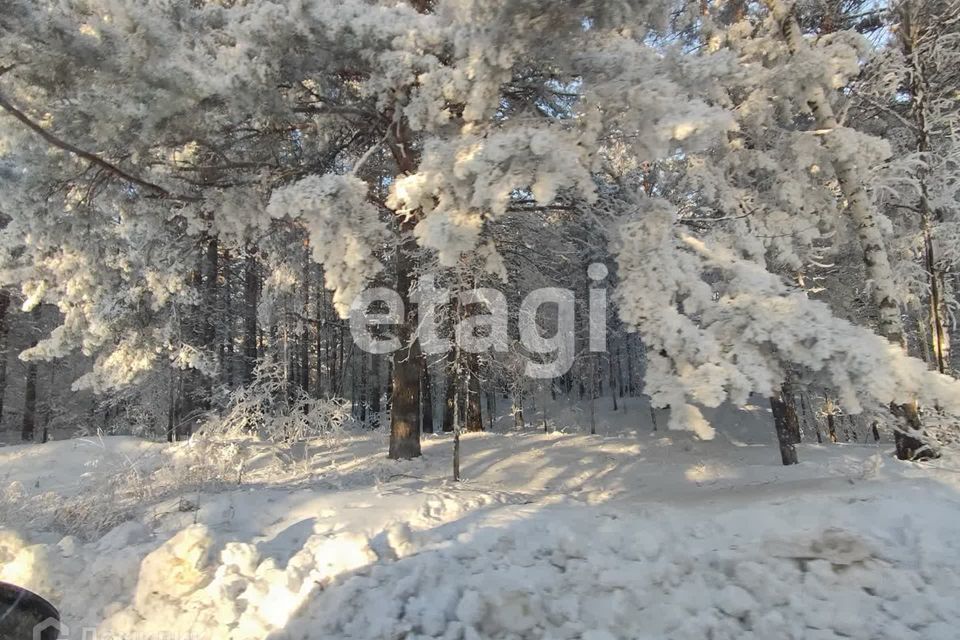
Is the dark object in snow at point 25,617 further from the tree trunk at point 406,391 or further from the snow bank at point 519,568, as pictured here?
the tree trunk at point 406,391

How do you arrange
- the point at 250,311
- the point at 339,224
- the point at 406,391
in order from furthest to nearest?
the point at 250,311 → the point at 406,391 → the point at 339,224

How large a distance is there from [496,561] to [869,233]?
7563mm

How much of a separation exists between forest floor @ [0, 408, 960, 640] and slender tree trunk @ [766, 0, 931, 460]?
1071 mm

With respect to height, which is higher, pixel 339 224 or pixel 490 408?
pixel 339 224

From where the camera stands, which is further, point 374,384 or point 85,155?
point 374,384

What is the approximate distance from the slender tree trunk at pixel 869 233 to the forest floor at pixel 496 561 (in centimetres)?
107

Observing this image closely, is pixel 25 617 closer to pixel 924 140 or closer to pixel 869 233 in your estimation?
pixel 869 233

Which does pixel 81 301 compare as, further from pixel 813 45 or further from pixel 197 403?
pixel 813 45

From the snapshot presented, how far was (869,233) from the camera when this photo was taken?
8328 mm

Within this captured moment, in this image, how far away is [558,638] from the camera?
341cm

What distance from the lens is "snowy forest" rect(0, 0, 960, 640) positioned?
12.9 feet

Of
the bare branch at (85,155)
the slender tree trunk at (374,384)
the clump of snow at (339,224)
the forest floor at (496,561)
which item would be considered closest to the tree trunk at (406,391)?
the clump of snow at (339,224)

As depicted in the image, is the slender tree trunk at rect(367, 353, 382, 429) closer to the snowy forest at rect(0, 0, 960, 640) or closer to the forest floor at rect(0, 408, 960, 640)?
the snowy forest at rect(0, 0, 960, 640)

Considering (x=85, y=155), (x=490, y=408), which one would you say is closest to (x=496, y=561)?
(x=85, y=155)
